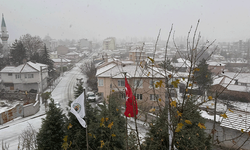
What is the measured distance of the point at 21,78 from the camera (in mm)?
25859

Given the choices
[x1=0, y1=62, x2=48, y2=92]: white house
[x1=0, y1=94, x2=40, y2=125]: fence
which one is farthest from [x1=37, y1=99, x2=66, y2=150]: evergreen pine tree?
[x1=0, y1=62, x2=48, y2=92]: white house

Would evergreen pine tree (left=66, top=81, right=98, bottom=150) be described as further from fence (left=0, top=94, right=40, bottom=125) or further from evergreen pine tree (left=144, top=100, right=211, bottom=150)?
fence (left=0, top=94, right=40, bottom=125)

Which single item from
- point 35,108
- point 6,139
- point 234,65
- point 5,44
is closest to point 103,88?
point 35,108

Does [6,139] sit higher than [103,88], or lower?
lower

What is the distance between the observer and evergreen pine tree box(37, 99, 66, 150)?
7363 millimetres

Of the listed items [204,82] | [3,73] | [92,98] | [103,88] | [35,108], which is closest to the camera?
[35,108]

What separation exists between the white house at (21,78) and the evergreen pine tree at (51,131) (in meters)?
19.9

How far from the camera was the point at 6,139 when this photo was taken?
39.4 ft

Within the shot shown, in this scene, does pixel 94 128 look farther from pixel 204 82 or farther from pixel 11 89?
pixel 11 89

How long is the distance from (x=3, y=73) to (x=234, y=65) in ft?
166

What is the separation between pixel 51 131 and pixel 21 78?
21860 millimetres

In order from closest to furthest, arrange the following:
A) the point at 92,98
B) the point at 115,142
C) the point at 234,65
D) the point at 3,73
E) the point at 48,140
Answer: the point at 115,142 → the point at 48,140 → the point at 92,98 → the point at 3,73 → the point at 234,65

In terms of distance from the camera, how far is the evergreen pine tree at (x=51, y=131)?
24.2ft

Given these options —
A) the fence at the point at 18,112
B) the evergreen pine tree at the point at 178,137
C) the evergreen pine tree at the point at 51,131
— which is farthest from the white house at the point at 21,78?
the evergreen pine tree at the point at 178,137
